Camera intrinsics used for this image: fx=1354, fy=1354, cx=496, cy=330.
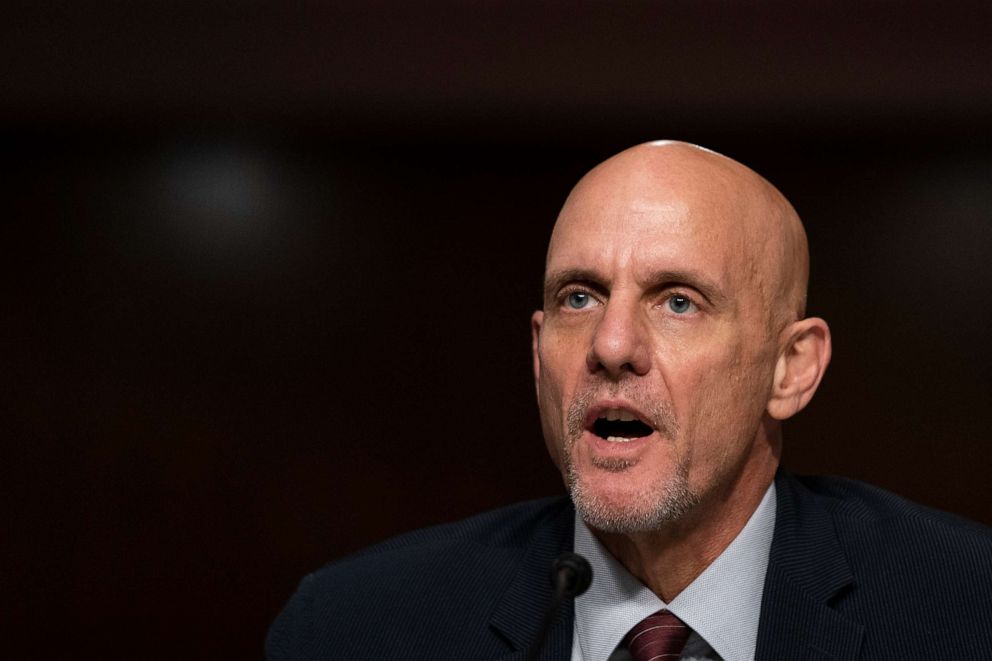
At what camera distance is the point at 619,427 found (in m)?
1.55

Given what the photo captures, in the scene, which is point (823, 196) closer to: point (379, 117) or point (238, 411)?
point (379, 117)

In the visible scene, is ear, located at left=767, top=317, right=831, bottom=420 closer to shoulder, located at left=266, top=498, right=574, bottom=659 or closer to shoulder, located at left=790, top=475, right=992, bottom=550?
shoulder, located at left=790, top=475, right=992, bottom=550

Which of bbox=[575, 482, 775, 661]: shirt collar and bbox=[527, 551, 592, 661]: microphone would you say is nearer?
bbox=[527, 551, 592, 661]: microphone

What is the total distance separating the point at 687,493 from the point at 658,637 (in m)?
0.19

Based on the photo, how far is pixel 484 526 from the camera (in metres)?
1.87

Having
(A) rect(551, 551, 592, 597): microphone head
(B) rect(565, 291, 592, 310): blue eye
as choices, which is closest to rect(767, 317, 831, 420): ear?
(B) rect(565, 291, 592, 310): blue eye

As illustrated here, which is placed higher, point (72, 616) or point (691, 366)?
point (691, 366)

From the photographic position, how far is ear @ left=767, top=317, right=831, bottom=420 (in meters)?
1.63

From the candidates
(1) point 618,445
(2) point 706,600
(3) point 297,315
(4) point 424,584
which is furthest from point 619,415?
(3) point 297,315

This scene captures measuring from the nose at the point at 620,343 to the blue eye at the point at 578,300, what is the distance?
0.06 meters

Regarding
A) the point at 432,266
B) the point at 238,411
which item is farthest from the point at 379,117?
the point at 238,411

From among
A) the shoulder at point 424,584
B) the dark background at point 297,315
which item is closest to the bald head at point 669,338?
the shoulder at point 424,584

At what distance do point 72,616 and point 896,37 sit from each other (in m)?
1.71

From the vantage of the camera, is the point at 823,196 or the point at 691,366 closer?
the point at 691,366
